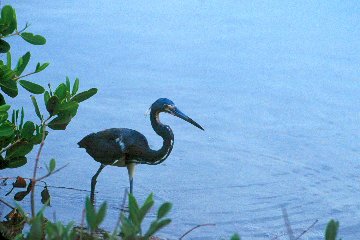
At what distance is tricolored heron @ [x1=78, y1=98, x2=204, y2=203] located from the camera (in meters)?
5.47

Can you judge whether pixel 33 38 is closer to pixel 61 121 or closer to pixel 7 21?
pixel 7 21

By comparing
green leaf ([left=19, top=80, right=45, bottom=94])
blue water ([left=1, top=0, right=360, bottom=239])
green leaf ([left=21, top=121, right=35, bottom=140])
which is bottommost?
blue water ([left=1, top=0, right=360, bottom=239])

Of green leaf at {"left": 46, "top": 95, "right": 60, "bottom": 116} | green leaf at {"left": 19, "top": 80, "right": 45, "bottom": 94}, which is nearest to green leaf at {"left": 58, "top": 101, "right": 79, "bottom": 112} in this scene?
green leaf at {"left": 46, "top": 95, "right": 60, "bottom": 116}

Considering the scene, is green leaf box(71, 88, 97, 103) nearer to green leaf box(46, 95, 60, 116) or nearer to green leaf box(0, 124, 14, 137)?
green leaf box(46, 95, 60, 116)

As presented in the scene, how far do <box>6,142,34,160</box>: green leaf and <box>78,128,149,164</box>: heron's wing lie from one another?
1663 mm

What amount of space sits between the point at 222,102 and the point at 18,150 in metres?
4.46

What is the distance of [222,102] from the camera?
8133 millimetres

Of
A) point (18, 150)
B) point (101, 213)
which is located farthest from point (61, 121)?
point (101, 213)

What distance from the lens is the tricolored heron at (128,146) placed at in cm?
547

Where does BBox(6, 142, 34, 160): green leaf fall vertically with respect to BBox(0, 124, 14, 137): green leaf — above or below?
below

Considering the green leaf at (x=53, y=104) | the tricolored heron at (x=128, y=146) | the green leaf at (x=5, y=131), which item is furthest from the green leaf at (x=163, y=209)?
the tricolored heron at (x=128, y=146)

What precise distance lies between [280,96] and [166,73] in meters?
1.14

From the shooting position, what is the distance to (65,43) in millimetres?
9797

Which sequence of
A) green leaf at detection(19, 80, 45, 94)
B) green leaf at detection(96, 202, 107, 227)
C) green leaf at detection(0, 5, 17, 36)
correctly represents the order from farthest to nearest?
1. green leaf at detection(19, 80, 45, 94)
2. green leaf at detection(0, 5, 17, 36)
3. green leaf at detection(96, 202, 107, 227)
